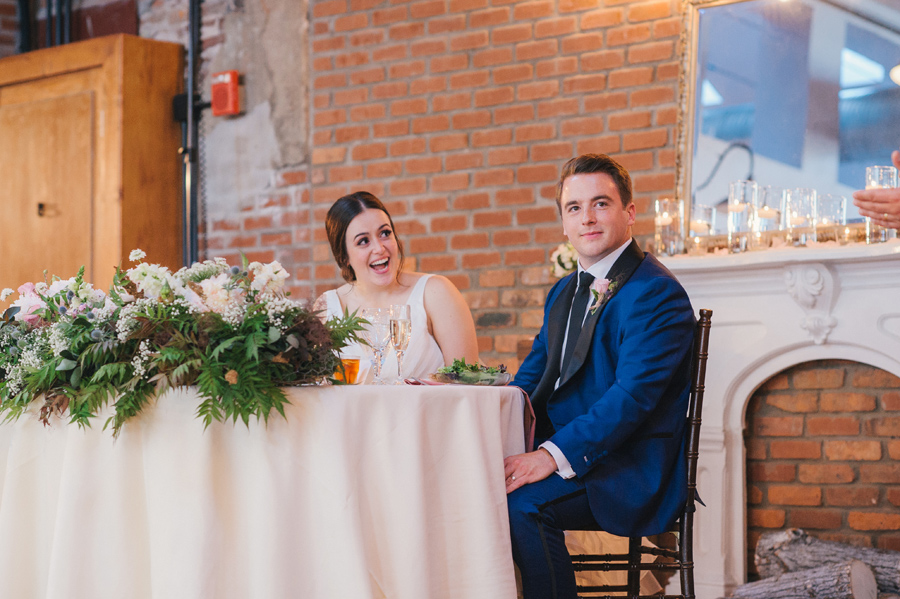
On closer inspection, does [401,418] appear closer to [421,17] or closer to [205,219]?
[421,17]

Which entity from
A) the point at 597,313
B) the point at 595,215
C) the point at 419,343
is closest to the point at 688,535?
the point at 597,313

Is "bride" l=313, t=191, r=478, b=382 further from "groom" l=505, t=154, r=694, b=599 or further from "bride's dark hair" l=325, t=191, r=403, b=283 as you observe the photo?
"groom" l=505, t=154, r=694, b=599

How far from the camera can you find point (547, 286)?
3830mm

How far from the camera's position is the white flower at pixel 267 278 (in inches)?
68.4

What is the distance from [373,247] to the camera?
300 cm

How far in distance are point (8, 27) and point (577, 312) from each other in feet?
13.9

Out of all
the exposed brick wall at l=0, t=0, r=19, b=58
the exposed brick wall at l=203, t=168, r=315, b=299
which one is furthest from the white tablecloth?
the exposed brick wall at l=0, t=0, r=19, b=58

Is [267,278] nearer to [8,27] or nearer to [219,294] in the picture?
[219,294]

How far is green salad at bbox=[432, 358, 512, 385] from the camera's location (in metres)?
2.08

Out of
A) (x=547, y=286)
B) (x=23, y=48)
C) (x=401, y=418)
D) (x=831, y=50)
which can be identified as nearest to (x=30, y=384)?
(x=401, y=418)

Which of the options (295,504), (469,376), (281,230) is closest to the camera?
(295,504)

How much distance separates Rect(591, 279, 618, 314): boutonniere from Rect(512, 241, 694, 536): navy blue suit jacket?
0.01 meters

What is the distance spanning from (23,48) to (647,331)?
173 inches

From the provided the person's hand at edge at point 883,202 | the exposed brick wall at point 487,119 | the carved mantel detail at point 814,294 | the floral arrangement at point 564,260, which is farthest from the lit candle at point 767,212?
the person's hand at edge at point 883,202
